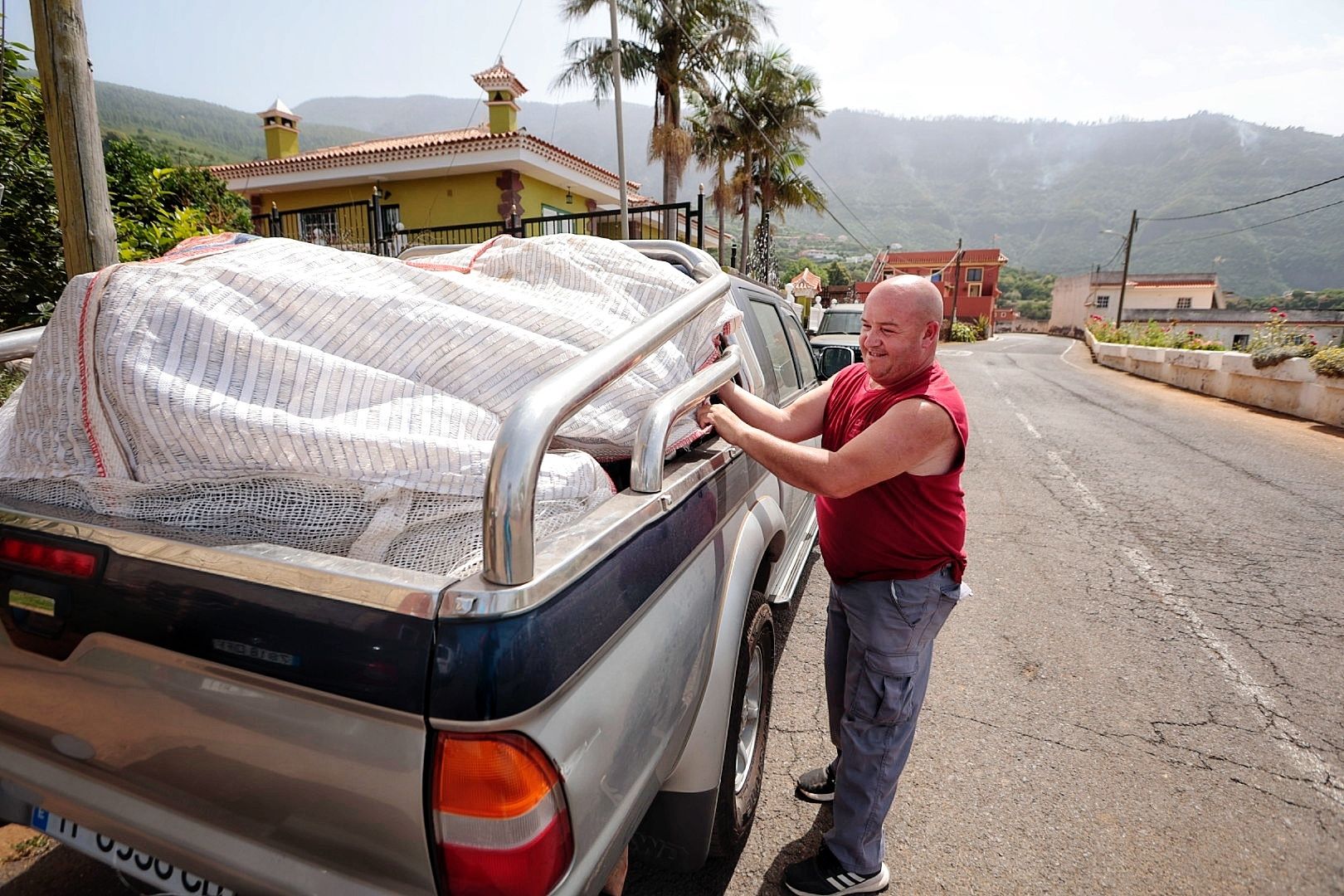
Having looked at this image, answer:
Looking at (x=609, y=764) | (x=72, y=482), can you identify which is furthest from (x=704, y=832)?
(x=72, y=482)

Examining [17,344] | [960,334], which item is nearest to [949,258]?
[960,334]

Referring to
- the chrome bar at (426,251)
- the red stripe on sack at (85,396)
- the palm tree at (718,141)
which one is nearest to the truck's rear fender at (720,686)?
the red stripe on sack at (85,396)

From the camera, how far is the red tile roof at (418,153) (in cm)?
1512

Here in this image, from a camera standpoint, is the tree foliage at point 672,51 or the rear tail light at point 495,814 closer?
the rear tail light at point 495,814

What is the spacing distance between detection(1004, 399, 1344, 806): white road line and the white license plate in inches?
141

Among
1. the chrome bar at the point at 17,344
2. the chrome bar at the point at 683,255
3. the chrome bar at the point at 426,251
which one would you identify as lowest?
the chrome bar at the point at 17,344

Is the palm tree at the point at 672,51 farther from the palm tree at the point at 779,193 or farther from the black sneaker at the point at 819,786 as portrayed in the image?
the black sneaker at the point at 819,786

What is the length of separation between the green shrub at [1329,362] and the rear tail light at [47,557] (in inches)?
530

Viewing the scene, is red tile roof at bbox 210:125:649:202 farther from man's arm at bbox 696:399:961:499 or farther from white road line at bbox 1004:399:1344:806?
man's arm at bbox 696:399:961:499

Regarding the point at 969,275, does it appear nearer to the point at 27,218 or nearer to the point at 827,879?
the point at 27,218

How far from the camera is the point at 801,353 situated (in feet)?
14.6

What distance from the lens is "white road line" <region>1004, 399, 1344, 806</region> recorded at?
2605 mm

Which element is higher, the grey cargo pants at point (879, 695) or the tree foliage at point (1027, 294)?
the tree foliage at point (1027, 294)

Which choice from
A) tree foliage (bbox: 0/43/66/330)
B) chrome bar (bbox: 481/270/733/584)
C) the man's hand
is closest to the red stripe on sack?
chrome bar (bbox: 481/270/733/584)
